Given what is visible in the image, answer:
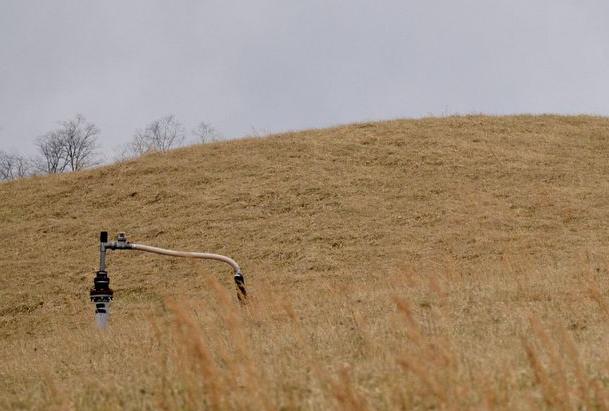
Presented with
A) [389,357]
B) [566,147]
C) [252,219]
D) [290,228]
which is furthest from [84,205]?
[389,357]

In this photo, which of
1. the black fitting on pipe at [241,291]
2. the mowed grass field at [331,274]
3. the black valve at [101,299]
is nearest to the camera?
the mowed grass field at [331,274]

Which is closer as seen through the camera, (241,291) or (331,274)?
(241,291)

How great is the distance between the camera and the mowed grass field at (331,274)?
180 inches

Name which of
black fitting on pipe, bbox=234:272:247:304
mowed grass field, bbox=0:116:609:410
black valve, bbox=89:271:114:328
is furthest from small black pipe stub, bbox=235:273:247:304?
black valve, bbox=89:271:114:328

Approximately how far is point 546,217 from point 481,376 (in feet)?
44.5

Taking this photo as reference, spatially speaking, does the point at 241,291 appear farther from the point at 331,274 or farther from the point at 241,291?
the point at 331,274

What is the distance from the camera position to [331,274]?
14.5 metres

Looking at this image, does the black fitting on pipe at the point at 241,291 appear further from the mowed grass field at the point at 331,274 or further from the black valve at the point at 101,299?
the black valve at the point at 101,299

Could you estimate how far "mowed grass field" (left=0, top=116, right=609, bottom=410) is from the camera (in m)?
4.56

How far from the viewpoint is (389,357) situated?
5191mm

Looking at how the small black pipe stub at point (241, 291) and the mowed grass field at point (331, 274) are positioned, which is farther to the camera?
the small black pipe stub at point (241, 291)

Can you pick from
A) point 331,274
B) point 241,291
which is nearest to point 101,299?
point 241,291

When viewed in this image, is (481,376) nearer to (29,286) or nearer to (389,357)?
(389,357)

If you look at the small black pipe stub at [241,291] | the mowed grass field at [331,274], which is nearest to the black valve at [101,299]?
the mowed grass field at [331,274]
